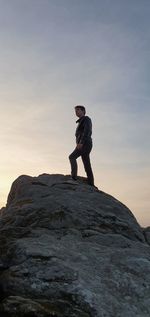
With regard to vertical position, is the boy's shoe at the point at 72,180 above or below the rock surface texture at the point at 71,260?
above

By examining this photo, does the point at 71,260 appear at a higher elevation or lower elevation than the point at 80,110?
lower

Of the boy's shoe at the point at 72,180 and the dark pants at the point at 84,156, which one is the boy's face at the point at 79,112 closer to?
the dark pants at the point at 84,156

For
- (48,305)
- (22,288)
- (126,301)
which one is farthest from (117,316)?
(22,288)

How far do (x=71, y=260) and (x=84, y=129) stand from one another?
1079 centimetres

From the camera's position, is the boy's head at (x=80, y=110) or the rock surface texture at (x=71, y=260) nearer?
the rock surface texture at (x=71, y=260)

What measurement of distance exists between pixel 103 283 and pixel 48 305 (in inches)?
84.9

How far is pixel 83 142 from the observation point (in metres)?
22.9

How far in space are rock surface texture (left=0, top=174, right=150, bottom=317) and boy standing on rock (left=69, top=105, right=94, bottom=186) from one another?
3908mm

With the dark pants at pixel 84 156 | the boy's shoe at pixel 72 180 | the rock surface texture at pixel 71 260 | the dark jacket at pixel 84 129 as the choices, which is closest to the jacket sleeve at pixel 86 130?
the dark jacket at pixel 84 129

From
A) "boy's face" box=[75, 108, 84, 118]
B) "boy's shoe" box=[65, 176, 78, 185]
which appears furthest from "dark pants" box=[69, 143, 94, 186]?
"boy's face" box=[75, 108, 84, 118]

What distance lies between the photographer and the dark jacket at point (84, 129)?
2278cm

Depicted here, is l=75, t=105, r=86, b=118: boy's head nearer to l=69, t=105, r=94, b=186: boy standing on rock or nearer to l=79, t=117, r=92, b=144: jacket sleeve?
l=69, t=105, r=94, b=186: boy standing on rock

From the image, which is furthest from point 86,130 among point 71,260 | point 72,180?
point 71,260

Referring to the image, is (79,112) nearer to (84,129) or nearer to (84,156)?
(84,129)
